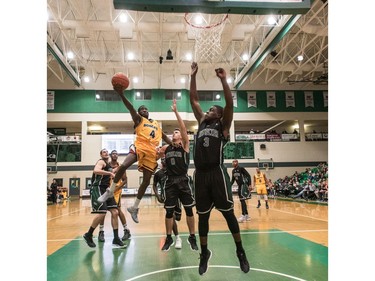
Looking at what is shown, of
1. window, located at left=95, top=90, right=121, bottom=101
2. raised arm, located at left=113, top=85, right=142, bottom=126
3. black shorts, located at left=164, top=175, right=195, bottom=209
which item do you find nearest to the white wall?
window, located at left=95, top=90, right=121, bottom=101

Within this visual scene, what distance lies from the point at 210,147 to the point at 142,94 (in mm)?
22525

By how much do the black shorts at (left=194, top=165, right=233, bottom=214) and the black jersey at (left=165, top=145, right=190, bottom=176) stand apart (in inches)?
60.0

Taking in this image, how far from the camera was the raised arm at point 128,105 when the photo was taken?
4863 mm

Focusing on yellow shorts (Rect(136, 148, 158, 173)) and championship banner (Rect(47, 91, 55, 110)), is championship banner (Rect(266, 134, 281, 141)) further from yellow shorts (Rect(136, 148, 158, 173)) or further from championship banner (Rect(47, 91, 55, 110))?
yellow shorts (Rect(136, 148, 158, 173))

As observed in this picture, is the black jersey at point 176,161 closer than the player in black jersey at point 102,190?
Yes

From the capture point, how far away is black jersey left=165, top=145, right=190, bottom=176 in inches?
216

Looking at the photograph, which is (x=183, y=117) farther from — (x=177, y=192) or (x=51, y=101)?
(x=177, y=192)

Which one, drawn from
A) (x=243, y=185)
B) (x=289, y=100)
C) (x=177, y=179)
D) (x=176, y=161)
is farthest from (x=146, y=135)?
(x=289, y=100)

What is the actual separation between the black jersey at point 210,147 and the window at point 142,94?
22.2 metres

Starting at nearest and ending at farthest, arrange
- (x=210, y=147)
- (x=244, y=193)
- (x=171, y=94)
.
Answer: (x=210, y=147) < (x=244, y=193) < (x=171, y=94)

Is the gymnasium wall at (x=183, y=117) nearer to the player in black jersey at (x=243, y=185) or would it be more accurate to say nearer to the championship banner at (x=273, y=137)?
the championship banner at (x=273, y=137)

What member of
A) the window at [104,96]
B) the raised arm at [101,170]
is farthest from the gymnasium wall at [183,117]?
the raised arm at [101,170]

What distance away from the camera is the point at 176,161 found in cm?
550
